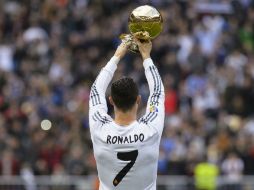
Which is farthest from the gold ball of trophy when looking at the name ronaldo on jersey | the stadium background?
the stadium background

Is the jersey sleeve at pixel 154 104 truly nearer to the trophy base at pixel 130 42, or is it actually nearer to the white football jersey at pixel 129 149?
the white football jersey at pixel 129 149

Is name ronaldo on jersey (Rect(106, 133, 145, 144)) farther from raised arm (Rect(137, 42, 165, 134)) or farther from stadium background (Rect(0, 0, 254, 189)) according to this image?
stadium background (Rect(0, 0, 254, 189))

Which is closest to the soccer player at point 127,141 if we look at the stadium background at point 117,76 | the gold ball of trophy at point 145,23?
the gold ball of trophy at point 145,23

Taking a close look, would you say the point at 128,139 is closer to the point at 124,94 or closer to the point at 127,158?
the point at 127,158

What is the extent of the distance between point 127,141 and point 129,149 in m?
0.06

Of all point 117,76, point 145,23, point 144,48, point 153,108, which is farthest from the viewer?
point 117,76

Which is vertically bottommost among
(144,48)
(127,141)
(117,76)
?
(117,76)

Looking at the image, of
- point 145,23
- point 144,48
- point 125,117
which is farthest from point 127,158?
point 145,23

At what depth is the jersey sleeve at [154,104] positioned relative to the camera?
25.3 ft

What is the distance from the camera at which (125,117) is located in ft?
25.2

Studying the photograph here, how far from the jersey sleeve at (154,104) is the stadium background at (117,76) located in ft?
31.9

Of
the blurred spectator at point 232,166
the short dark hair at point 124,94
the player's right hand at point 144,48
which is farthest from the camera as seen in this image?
the blurred spectator at point 232,166

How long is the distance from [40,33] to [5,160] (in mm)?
4732

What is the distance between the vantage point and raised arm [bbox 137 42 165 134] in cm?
771
